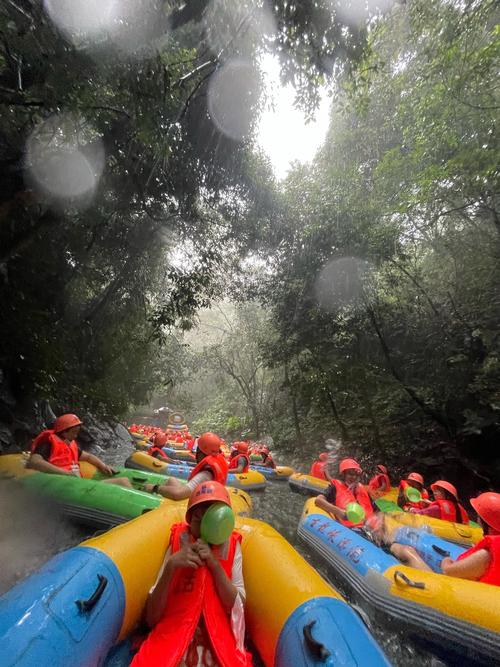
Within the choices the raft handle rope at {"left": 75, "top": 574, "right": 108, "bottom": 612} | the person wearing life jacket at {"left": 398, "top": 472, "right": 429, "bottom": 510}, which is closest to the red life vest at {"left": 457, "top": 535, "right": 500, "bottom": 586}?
the raft handle rope at {"left": 75, "top": 574, "right": 108, "bottom": 612}

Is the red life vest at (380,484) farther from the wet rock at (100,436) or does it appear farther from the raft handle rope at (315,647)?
the wet rock at (100,436)

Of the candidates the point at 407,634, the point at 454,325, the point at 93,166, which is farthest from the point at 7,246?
the point at 454,325

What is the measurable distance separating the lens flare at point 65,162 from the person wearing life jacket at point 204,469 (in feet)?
18.5

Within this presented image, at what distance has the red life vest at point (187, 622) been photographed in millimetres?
1606

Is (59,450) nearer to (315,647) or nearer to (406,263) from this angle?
(315,647)

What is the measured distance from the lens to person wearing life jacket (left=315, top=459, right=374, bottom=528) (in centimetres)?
457

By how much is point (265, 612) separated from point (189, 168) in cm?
858

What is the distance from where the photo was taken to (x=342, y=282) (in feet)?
30.0

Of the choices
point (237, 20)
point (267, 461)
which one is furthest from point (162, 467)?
point (237, 20)

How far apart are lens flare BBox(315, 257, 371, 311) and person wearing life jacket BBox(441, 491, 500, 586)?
7010mm

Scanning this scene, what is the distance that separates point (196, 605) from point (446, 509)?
14.9 ft

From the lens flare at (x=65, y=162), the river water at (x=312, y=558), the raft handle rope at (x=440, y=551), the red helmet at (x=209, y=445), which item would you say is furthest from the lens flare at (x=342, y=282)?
the red helmet at (x=209, y=445)

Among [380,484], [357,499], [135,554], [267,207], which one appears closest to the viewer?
[135,554]

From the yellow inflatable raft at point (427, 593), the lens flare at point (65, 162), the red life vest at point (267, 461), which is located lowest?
the yellow inflatable raft at point (427, 593)
